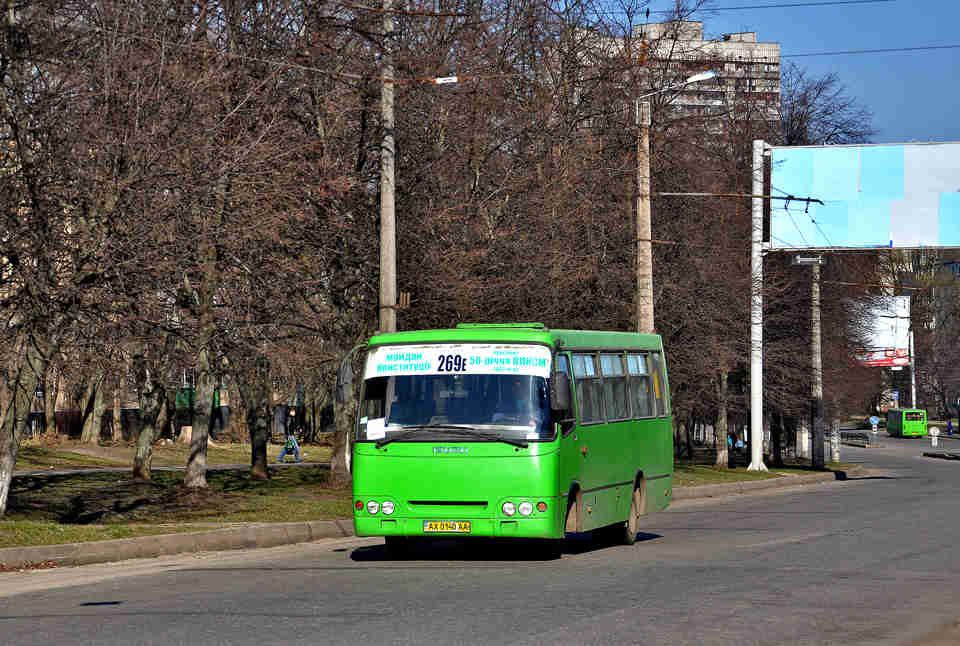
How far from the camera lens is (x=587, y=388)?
1886 cm

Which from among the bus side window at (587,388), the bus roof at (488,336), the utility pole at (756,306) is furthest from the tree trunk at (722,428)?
the bus roof at (488,336)

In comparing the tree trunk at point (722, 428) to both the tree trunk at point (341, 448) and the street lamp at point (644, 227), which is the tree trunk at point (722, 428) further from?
the tree trunk at point (341, 448)

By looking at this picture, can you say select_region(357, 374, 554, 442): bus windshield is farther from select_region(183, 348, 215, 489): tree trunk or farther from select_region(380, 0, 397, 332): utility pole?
select_region(183, 348, 215, 489): tree trunk

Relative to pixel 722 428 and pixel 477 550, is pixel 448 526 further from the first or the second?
pixel 722 428

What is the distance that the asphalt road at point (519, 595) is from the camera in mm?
10773

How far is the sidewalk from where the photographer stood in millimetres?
16453

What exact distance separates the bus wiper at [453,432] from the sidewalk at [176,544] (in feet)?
10.7

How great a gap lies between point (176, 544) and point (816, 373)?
37139mm

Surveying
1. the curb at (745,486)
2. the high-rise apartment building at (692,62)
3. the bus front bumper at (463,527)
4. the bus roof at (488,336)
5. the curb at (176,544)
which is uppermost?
the high-rise apartment building at (692,62)

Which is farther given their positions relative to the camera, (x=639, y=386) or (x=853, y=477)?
(x=853, y=477)

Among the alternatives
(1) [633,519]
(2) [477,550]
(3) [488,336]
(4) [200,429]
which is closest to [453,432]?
(3) [488,336]

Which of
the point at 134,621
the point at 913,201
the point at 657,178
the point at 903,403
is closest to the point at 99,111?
the point at 134,621

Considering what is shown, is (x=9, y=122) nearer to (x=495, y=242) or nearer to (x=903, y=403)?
(x=495, y=242)

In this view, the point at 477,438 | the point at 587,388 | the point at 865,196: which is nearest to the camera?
the point at 477,438
